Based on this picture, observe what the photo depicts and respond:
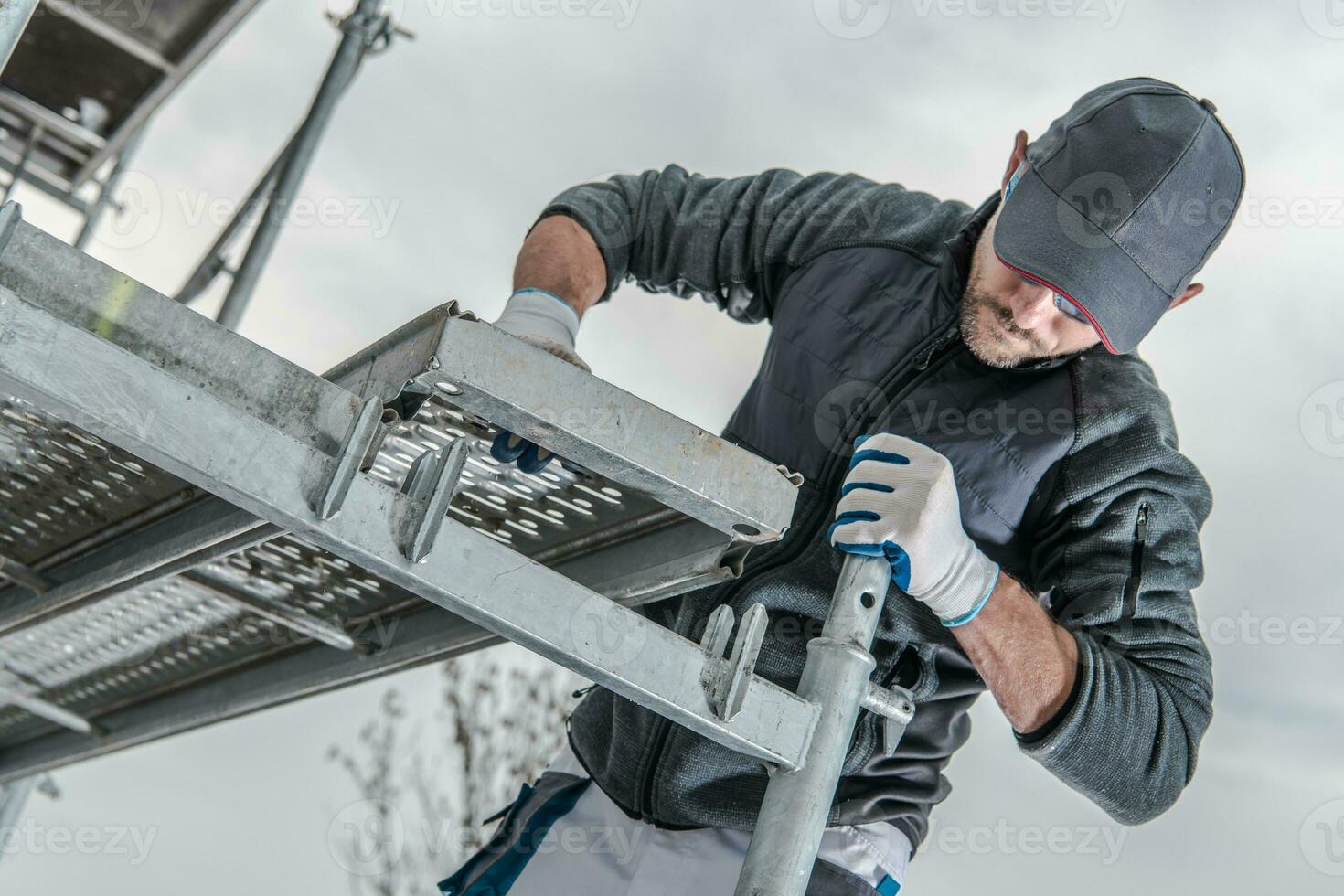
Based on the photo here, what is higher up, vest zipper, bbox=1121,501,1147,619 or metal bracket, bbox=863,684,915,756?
vest zipper, bbox=1121,501,1147,619

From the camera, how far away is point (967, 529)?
140 cm

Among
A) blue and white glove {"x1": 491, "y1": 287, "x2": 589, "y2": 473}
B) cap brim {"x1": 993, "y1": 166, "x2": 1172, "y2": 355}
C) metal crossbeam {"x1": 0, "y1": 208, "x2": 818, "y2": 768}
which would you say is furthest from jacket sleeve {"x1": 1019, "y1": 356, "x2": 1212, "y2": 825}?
blue and white glove {"x1": 491, "y1": 287, "x2": 589, "y2": 473}

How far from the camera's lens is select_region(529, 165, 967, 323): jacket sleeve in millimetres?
1591

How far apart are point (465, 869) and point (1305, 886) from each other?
3.08m

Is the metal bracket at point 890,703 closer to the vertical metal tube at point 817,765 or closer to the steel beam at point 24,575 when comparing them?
the vertical metal tube at point 817,765

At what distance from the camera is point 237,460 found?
2.54ft

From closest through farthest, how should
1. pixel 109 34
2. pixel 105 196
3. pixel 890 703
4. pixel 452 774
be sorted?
pixel 890 703 < pixel 109 34 < pixel 105 196 < pixel 452 774

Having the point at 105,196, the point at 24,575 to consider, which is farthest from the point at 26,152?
the point at 24,575

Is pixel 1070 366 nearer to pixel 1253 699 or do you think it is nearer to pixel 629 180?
pixel 629 180

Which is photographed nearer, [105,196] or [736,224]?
[736,224]

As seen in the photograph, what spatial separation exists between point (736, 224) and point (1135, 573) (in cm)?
64

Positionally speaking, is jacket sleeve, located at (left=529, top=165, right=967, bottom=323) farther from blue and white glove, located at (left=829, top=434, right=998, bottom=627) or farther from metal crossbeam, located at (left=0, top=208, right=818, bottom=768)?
metal crossbeam, located at (left=0, top=208, right=818, bottom=768)

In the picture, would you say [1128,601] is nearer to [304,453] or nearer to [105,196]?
[304,453]

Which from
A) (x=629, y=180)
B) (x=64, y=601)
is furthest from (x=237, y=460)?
(x=629, y=180)
